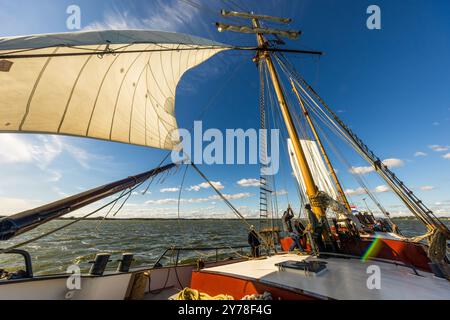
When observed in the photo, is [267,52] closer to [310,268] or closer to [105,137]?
[105,137]

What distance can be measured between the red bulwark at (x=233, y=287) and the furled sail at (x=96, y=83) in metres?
4.07

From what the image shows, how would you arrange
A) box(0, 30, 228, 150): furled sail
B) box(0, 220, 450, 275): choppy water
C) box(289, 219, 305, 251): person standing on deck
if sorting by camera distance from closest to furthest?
box(0, 30, 228, 150): furled sail, box(289, 219, 305, 251): person standing on deck, box(0, 220, 450, 275): choppy water

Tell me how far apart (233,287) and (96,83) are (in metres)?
6.54

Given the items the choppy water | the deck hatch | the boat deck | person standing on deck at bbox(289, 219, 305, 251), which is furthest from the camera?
the choppy water

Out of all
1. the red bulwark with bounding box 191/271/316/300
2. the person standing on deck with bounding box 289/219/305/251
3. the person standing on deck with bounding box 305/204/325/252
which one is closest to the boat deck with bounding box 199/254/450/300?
the red bulwark with bounding box 191/271/316/300

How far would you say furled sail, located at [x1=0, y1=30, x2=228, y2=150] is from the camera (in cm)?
327

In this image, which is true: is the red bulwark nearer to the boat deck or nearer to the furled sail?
the boat deck

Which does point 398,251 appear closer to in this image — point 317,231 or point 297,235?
point 317,231

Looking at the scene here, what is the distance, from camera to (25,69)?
3.50m

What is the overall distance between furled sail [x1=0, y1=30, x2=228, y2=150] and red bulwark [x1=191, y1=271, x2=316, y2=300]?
160 inches

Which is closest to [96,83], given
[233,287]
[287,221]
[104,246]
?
[233,287]

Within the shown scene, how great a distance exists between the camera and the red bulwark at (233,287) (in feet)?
8.60

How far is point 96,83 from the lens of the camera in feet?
18.0

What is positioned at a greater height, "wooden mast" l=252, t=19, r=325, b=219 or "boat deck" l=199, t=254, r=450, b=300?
"wooden mast" l=252, t=19, r=325, b=219
